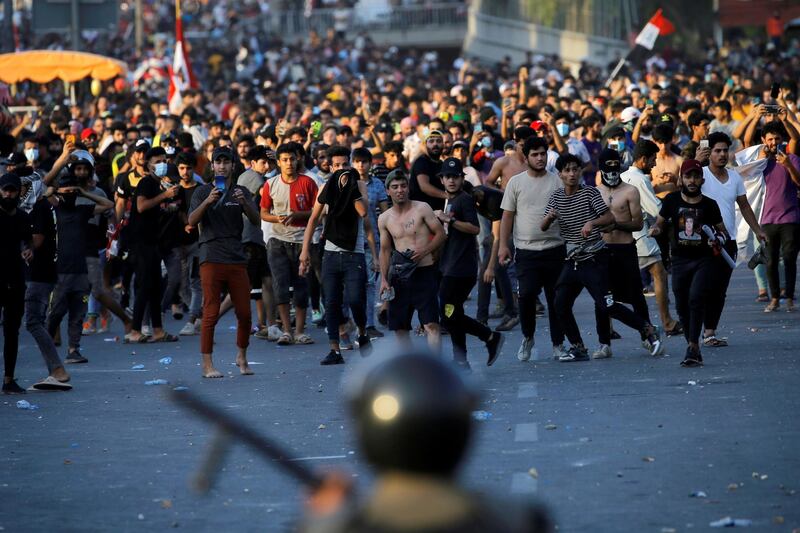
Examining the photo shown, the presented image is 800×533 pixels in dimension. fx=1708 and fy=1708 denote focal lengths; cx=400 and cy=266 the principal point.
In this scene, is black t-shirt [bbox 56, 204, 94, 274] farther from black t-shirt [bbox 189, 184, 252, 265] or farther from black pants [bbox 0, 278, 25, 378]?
black pants [bbox 0, 278, 25, 378]

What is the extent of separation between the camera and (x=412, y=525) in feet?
8.26

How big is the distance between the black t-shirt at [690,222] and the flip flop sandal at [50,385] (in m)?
4.54

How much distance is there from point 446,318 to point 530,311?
81cm

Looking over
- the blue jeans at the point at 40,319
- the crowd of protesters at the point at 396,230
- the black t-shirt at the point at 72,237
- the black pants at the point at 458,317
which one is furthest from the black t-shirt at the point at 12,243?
the black pants at the point at 458,317

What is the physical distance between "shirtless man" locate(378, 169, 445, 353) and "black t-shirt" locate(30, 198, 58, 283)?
8.18ft

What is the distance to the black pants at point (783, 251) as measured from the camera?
16.0 m

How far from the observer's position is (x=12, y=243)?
12.0 m

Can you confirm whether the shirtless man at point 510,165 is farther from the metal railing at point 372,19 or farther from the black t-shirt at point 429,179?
the metal railing at point 372,19

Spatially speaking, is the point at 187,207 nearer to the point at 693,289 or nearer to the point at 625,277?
the point at 625,277

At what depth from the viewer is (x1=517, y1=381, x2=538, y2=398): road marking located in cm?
1097

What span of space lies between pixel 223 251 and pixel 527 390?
2.89 m

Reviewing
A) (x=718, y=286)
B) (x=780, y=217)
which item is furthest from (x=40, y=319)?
(x=780, y=217)

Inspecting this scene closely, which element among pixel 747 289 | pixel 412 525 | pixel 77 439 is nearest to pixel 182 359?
pixel 77 439

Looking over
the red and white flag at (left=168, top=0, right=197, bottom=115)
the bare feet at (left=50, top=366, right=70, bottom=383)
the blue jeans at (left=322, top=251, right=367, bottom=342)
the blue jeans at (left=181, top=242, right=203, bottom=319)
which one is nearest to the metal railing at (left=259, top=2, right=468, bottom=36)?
the red and white flag at (left=168, top=0, right=197, bottom=115)
